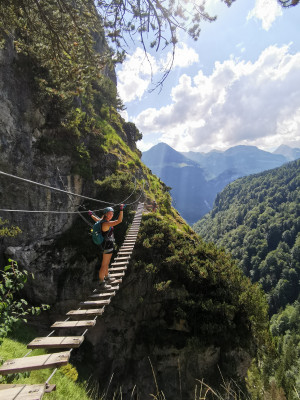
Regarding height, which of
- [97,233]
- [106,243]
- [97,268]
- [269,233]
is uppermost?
[97,233]

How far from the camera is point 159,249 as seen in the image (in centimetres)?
1692

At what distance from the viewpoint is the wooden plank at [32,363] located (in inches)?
129

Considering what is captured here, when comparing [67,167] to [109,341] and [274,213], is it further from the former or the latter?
[274,213]

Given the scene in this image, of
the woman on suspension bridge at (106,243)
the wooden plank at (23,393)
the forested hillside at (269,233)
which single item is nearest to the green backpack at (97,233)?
the woman on suspension bridge at (106,243)

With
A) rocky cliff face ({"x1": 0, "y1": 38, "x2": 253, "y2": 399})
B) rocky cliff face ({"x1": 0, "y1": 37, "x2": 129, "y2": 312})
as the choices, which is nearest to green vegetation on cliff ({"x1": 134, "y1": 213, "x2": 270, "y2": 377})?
rocky cliff face ({"x1": 0, "y1": 38, "x2": 253, "y2": 399})

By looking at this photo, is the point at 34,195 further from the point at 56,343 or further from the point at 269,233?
the point at 269,233

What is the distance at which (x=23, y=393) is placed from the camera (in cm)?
277

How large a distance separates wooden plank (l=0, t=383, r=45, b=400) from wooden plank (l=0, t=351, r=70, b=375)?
0.38 meters

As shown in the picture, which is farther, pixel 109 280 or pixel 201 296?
pixel 201 296

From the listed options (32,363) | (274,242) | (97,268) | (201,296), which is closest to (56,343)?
(32,363)

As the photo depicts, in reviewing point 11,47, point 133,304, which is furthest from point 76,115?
point 133,304

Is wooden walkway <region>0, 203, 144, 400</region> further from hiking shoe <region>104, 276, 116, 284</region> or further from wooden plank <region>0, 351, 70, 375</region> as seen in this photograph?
hiking shoe <region>104, 276, 116, 284</region>

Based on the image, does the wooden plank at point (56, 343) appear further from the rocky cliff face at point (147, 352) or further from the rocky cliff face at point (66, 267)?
the rocky cliff face at point (66, 267)

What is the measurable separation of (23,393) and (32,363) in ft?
2.49
